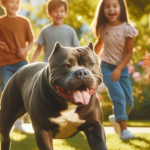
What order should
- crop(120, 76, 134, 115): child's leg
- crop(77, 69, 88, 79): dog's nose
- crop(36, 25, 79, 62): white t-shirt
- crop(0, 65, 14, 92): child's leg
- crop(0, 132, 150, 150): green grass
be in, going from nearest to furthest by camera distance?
crop(77, 69, 88, 79): dog's nose, crop(0, 132, 150, 150): green grass, crop(120, 76, 134, 115): child's leg, crop(0, 65, 14, 92): child's leg, crop(36, 25, 79, 62): white t-shirt

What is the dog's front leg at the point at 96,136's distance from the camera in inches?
127

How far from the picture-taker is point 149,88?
10.1m

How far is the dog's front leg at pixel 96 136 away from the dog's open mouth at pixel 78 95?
0.40 meters

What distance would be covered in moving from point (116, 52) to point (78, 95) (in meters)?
2.70

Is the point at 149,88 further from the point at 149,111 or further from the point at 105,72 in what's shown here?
the point at 105,72

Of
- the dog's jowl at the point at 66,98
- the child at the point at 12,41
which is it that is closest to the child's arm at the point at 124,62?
the child at the point at 12,41

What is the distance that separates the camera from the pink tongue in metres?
2.90

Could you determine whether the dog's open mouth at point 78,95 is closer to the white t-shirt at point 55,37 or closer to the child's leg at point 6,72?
the child's leg at point 6,72

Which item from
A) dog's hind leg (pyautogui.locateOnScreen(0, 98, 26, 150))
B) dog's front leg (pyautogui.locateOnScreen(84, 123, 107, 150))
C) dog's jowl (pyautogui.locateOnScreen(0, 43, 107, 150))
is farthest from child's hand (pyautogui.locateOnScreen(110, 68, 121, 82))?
dog's front leg (pyautogui.locateOnScreen(84, 123, 107, 150))

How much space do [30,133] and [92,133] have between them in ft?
10.7

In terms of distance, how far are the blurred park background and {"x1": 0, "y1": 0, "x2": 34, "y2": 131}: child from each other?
152 inches

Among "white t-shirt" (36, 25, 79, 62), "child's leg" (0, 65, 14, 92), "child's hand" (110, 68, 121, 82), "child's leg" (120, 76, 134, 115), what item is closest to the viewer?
"child's hand" (110, 68, 121, 82)

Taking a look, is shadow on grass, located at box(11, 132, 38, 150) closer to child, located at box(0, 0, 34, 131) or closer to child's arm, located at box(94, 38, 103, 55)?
child, located at box(0, 0, 34, 131)

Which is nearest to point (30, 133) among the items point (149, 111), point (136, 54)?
point (149, 111)
